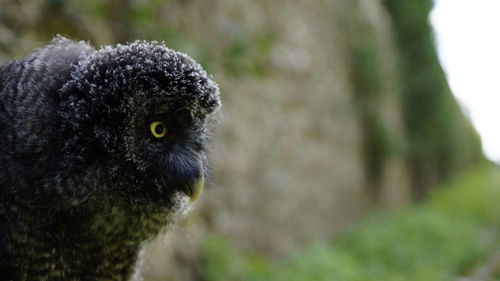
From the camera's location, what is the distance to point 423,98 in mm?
12883

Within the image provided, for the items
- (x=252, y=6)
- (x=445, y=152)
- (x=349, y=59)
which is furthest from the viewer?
(x=445, y=152)

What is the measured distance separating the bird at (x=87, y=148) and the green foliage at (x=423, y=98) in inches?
415

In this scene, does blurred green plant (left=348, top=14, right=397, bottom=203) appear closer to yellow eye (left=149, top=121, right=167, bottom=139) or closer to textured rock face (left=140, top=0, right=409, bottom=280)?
textured rock face (left=140, top=0, right=409, bottom=280)

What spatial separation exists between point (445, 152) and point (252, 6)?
11.6 m

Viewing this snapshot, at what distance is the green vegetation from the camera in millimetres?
4597

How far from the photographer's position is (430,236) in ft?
26.4

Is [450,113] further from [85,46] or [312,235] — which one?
[85,46]

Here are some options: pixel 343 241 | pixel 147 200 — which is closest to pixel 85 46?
pixel 147 200

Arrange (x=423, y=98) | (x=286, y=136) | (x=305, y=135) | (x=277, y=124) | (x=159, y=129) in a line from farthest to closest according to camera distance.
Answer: (x=423, y=98), (x=305, y=135), (x=286, y=136), (x=277, y=124), (x=159, y=129)

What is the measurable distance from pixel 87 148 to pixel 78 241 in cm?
39

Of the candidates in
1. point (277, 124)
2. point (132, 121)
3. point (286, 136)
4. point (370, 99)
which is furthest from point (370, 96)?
point (132, 121)

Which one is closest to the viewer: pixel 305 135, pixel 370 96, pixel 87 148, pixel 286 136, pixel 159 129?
pixel 87 148

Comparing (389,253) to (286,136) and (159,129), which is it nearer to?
(286,136)

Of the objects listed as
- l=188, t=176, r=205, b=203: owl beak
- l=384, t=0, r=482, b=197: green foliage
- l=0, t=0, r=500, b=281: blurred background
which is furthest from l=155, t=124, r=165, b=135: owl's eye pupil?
l=384, t=0, r=482, b=197: green foliage
